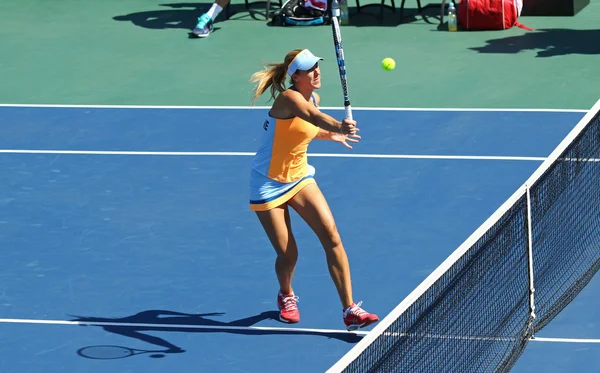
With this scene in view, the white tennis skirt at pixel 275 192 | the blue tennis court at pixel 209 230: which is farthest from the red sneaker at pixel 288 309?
the white tennis skirt at pixel 275 192

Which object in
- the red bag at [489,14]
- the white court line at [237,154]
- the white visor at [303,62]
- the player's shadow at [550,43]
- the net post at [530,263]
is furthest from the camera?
the red bag at [489,14]

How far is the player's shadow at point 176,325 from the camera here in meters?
8.64

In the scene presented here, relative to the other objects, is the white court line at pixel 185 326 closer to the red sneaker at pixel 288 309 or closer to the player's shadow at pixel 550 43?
the red sneaker at pixel 288 309

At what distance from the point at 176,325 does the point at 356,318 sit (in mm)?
1406

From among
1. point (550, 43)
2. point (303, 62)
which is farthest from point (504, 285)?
point (550, 43)

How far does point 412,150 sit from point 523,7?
6783 mm

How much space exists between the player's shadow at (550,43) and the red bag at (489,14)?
394 mm

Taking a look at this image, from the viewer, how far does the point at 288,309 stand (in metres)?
8.82

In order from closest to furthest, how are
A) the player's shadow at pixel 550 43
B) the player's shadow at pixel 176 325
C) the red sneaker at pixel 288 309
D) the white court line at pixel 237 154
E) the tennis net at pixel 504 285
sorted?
1. the tennis net at pixel 504 285
2. the player's shadow at pixel 176 325
3. the red sneaker at pixel 288 309
4. the white court line at pixel 237 154
5. the player's shadow at pixel 550 43

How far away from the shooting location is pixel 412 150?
508 inches

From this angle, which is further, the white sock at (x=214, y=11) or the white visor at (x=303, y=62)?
the white sock at (x=214, y=11)

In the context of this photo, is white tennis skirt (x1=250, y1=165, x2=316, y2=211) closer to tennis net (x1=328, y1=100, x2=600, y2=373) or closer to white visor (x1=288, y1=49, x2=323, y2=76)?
white visor (x1=288, y1=49, x2=323, y2=76)

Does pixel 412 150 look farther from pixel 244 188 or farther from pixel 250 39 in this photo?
pixel 250 39

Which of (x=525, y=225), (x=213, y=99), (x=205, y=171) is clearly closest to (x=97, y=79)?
(x=213, y=99)
